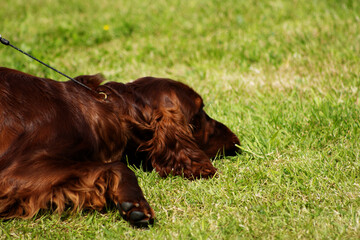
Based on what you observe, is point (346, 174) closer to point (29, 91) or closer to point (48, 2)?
point (29, 91)

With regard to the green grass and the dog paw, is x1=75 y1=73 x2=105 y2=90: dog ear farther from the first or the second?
the dog paw

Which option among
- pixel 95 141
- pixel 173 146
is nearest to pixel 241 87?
pixel 173 146

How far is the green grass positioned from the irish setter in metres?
0.14

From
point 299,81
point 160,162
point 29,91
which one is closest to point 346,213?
point 160,162

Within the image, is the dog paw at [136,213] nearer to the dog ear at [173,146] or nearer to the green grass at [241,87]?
the green grass at [241,87]

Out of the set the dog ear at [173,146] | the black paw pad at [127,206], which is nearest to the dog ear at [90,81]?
the dog ear at [173,146]

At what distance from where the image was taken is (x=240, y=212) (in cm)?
248

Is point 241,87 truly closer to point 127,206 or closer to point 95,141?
point 95,141

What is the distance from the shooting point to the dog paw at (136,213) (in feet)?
7.53

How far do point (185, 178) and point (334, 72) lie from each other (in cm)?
251

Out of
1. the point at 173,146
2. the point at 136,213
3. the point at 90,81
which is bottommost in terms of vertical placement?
the point at 136,213

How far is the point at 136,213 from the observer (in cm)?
229

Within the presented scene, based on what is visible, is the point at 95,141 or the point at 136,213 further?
the point at 95,141

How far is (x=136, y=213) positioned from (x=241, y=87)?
2620 mm
